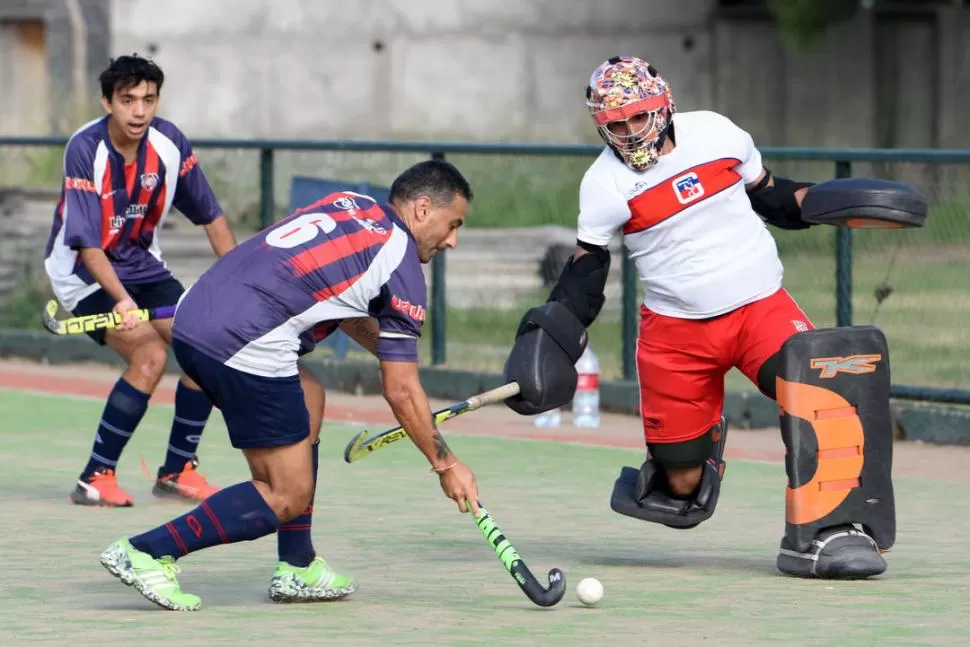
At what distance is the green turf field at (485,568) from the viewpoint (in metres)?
6.48

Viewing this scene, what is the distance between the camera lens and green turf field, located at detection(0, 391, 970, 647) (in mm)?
6477

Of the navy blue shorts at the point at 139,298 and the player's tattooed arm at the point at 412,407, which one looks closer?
the player's tattooed arm at the point at 412,407

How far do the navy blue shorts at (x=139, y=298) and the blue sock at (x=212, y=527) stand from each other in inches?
106

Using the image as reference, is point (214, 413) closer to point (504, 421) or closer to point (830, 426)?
point (504, 421)

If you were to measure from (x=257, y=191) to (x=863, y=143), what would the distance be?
1439cm

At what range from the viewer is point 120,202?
9227mm

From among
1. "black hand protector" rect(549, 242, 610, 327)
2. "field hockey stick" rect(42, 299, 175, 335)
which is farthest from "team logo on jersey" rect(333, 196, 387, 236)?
"field hockey stick" rect(42, 299, 175, 335)

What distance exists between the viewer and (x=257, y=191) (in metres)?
14.3

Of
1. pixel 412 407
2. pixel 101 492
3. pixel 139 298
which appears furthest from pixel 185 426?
pixel 412 407

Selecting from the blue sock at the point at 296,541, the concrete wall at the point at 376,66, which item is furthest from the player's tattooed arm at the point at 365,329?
the concrete wall at the point at 376,66

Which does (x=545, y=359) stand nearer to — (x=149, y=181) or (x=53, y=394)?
(x=149, y=181)

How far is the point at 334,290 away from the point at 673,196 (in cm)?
151

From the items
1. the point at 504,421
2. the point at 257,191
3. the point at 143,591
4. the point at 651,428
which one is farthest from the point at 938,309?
the point at 143,591

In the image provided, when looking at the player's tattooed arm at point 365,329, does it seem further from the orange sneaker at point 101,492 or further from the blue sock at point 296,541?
the orange sneaker at point 101,492
